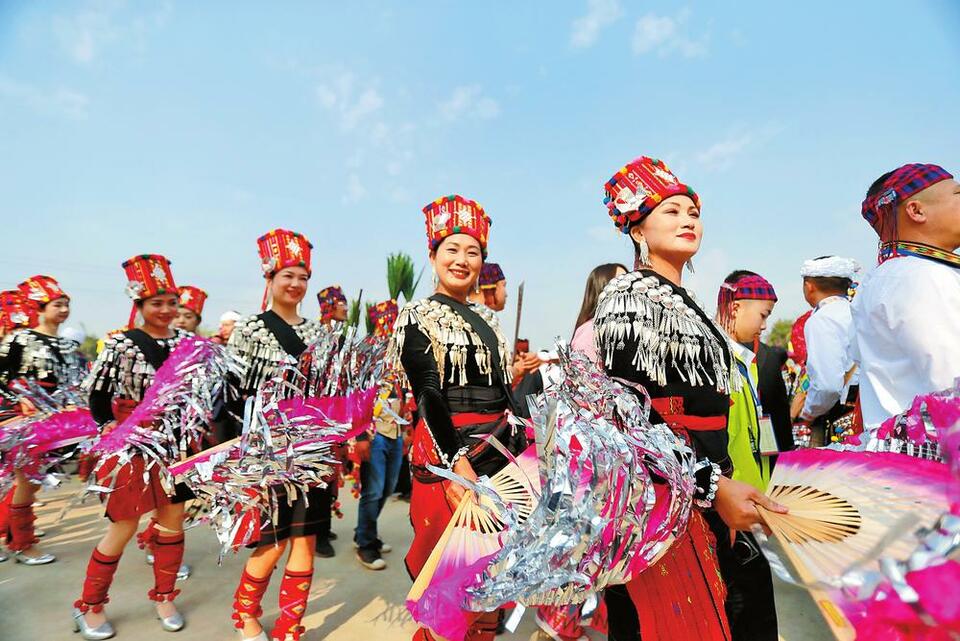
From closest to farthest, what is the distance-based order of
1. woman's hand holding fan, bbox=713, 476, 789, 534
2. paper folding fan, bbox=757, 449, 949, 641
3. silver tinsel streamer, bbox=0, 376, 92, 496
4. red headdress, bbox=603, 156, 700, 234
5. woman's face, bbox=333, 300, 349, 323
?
paper folding fan, bbox=757, 449, 949, 641 < woman's hand holding fan, bbox=713, 476, 789, 534 < red headdress, bbox=603, 156, 700, 234 < silver tinsel streamer, bbox=0, 376, 92, 496 < woman's face, bbox=333, 300, 349, 323

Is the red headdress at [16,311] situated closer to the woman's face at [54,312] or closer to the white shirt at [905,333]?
→ the woman's face at [54,312]

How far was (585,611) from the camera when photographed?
137 centimetres

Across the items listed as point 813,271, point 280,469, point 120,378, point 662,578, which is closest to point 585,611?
point 662,578

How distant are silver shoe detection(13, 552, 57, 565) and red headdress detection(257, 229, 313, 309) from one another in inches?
126

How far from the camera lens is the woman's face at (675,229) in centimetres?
200

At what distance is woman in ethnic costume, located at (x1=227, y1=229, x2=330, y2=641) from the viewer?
299 cm

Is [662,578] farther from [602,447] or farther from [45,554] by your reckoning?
[45,554]

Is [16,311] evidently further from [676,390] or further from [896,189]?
[896,189]

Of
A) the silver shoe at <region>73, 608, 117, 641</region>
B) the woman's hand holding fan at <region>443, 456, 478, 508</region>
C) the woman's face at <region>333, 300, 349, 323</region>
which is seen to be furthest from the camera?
the woman's face at <region>333, 300, 349, 323</region>

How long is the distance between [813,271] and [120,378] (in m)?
4.97

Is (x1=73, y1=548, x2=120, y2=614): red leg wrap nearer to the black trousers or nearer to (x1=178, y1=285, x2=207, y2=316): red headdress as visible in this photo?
the black trousers

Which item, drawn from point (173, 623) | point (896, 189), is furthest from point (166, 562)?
point (896, 189)

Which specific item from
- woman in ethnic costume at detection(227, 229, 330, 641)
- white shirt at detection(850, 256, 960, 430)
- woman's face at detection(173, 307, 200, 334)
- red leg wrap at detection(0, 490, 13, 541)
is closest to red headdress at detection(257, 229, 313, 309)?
woman in ethnic costume at detection(227, 229, 330, 641)

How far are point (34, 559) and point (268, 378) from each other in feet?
11.0
